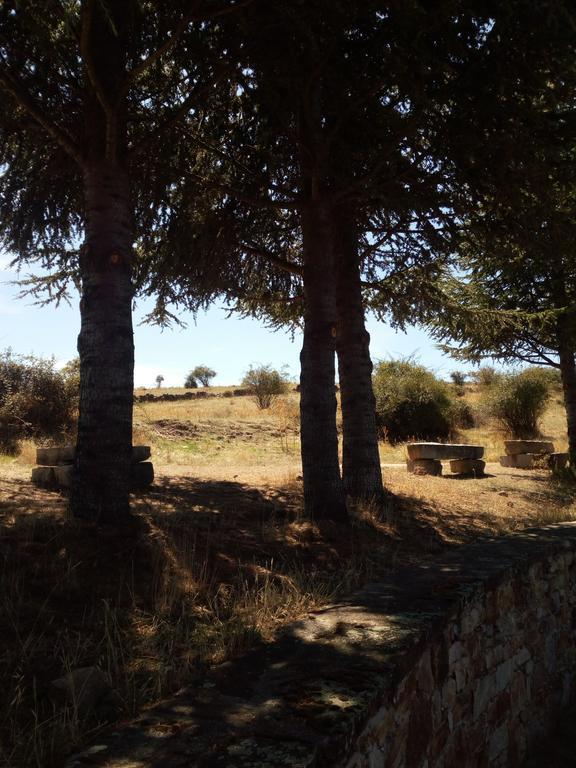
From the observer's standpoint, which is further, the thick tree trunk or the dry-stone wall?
the dry-stone wall

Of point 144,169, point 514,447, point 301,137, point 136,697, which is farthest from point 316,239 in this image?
point 514,447

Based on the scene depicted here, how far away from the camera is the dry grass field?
2895mm

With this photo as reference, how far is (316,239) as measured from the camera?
24.6 feet

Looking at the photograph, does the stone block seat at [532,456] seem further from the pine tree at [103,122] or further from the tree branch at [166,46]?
the tree branch at [166,46]

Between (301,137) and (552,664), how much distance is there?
6.39 metres

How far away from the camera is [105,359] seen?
5.66 metres

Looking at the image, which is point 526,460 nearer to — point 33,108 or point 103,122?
point 103,122

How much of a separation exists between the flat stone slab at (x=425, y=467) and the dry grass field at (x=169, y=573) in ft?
12.0

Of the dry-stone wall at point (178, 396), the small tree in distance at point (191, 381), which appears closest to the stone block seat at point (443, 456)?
the dry-stone wall at point (178, 396)

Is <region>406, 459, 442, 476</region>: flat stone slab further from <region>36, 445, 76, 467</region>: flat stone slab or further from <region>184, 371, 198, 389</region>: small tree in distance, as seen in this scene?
<region>184, 371, 198, 389</region>: small tree in distance

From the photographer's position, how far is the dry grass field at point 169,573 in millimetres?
2895

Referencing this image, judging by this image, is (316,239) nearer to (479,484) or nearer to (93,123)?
(93,123)

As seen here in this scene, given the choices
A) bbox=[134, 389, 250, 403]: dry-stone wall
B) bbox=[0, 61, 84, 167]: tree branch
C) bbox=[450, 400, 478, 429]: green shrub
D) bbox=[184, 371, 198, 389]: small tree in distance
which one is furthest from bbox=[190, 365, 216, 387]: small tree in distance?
bbox=[0, 61, 84, 167]: tree branch

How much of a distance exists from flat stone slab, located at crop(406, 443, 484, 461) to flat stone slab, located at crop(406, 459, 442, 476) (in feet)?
0.55
